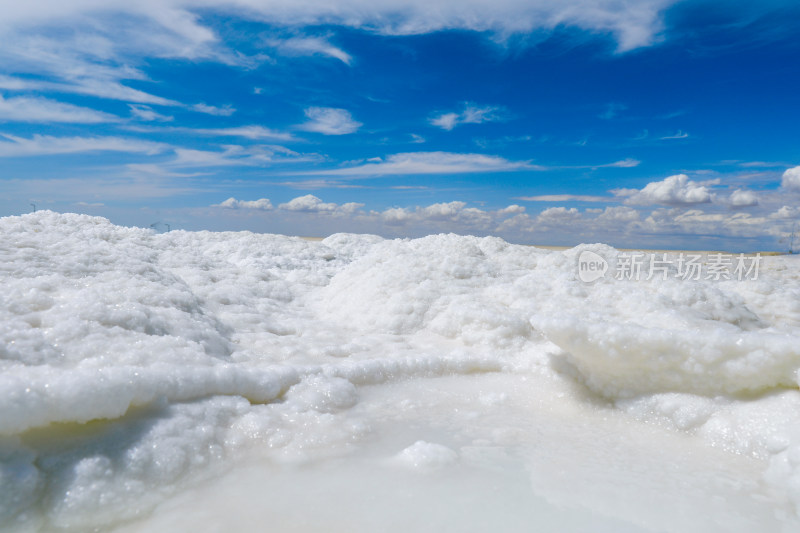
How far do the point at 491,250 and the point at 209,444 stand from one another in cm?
420

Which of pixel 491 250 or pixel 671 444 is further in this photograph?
pixel 491 250

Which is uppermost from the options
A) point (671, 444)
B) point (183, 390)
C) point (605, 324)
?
point (605, 324)

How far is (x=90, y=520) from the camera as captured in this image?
5.44 ft

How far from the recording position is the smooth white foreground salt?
1.76 metres

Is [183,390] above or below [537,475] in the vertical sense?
above

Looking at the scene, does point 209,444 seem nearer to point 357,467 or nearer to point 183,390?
point 183,390

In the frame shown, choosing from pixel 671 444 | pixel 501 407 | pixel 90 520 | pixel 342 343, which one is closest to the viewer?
pixel 90 520

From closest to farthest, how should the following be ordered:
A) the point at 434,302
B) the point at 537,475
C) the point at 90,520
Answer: the point at 90,520, the point at 537,475, the point at 434,302

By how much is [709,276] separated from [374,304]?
3.84 metres

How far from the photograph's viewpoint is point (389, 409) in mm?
2654

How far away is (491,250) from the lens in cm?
577

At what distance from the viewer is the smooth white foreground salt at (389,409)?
1762mm

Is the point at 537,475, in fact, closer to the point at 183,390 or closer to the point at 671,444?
the point at 671,444

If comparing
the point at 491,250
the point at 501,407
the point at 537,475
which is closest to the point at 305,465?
the point at 537,475
